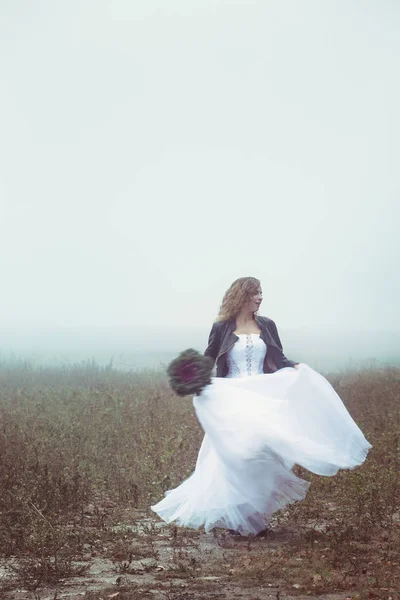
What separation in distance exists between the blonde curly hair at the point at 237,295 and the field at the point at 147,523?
2.16m

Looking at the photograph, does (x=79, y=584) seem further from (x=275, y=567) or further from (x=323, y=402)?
(x=323, y=402)

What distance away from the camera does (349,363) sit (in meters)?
26.8

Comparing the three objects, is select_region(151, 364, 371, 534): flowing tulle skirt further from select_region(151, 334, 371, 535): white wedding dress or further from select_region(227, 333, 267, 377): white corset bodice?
select_region(227, 333, 267, 377): white corset bodice

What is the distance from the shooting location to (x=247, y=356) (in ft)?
27.8

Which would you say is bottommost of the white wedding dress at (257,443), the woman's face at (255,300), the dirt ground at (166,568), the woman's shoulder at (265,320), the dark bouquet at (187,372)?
the dirt ground at (166,568)

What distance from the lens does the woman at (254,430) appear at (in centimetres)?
781

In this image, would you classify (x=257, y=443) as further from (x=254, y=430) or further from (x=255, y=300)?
(x=255, y=300)

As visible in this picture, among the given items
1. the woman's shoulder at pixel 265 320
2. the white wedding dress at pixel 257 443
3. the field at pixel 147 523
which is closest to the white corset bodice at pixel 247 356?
the white wedding dress at pixel 257 443

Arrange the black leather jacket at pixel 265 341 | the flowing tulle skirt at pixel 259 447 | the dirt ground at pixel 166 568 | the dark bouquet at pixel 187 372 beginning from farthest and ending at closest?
the black leather jacket at pixel 265 341 → the dark bouquet at pixel 187 372 → the flowing tulle skirt at pixel 259 447 → the dirt ground at pixel 166 568

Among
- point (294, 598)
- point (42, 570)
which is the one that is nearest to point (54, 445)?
point (42, 570)

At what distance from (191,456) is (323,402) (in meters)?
4.06

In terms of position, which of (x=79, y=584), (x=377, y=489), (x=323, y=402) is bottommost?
(x=79, y=584)

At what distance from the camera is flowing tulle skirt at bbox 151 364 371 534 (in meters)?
7.79

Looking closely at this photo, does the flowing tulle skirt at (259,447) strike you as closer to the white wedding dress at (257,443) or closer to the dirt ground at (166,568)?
the white wedding dress at (257,443)
